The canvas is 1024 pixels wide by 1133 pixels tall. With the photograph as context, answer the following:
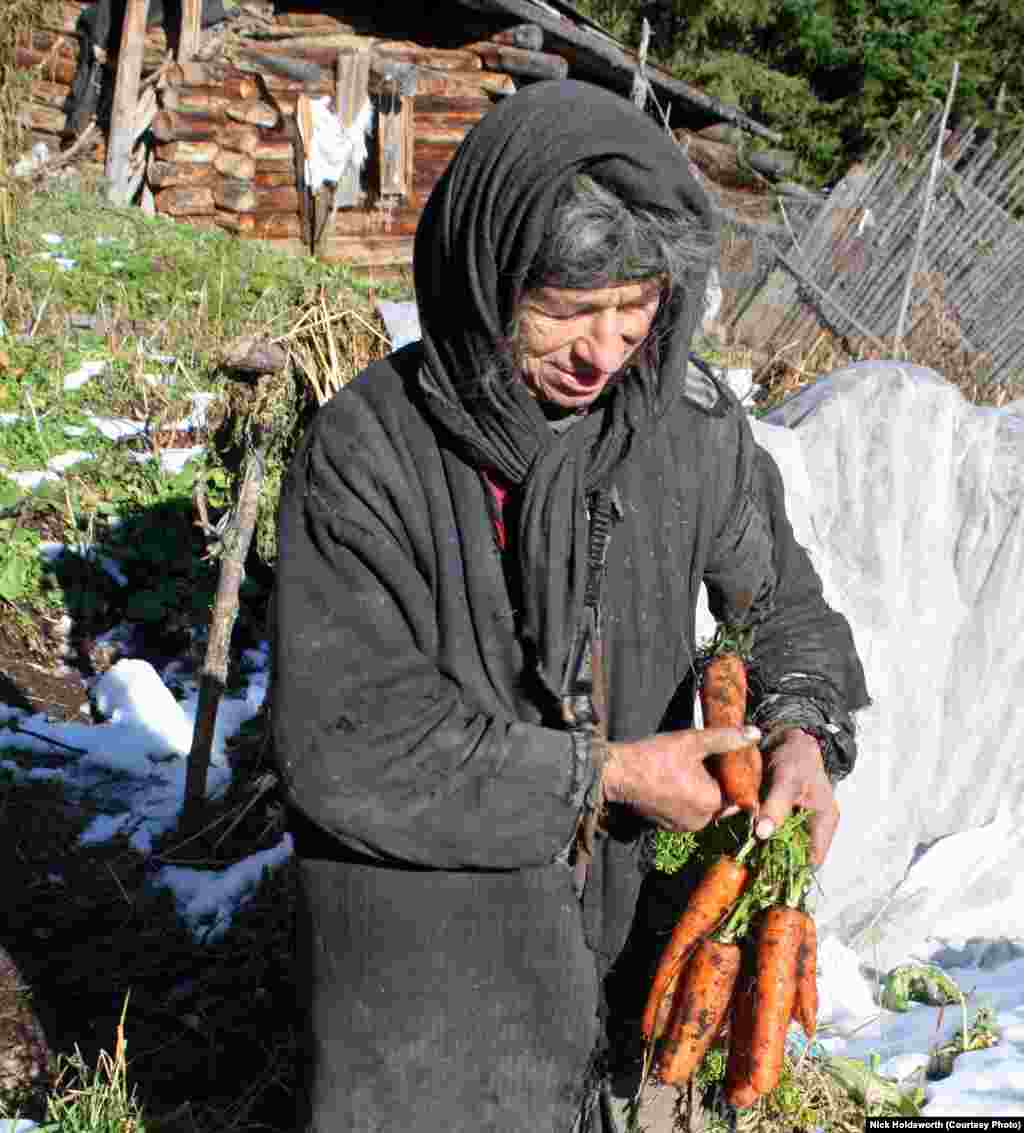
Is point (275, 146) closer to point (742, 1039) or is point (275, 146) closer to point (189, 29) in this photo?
point (189, 29)

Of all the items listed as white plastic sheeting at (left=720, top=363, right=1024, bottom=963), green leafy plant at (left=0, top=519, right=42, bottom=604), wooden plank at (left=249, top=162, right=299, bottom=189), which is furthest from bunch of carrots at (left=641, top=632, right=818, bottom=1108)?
wooden plank at (left=249, top=162, right=299, bottom=189)

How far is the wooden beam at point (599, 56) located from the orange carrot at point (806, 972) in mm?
10687

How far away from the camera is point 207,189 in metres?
11.5

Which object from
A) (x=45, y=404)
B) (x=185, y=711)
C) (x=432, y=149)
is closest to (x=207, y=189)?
(x=432, y=149)

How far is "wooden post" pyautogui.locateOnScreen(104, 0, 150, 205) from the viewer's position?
1095cm

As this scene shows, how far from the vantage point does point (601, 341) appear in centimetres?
164

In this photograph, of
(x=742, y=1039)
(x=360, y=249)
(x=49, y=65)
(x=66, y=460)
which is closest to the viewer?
(x=742, y=1039)

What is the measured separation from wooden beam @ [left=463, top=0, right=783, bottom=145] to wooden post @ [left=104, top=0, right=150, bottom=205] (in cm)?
306

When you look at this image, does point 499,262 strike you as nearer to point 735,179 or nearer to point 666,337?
point 666,337

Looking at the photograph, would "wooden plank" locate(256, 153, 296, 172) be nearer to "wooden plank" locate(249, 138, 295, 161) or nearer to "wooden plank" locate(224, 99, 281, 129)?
"wooden plank" locate(249, 138, 295, 161)

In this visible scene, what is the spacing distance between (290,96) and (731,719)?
10.9m

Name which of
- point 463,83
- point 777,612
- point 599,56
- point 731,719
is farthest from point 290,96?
point 731,719

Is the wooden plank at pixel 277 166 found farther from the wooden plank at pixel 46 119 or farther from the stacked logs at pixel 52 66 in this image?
the wooden plank at pixel 46 119

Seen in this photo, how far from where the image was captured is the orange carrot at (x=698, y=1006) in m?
1.96
